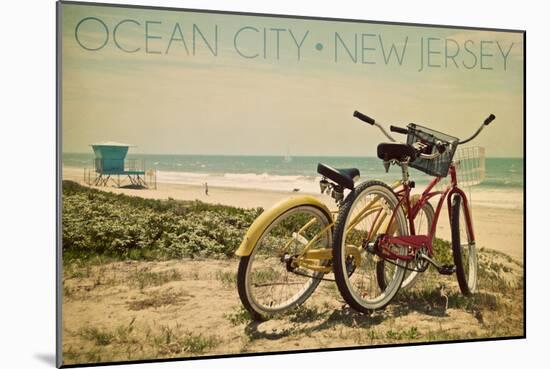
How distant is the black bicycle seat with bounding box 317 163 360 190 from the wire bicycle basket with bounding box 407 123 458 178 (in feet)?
1.76

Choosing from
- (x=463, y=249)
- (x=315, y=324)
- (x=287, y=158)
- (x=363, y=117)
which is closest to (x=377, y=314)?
(x=315, y=324)

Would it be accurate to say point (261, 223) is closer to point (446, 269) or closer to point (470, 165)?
point (446, 269)

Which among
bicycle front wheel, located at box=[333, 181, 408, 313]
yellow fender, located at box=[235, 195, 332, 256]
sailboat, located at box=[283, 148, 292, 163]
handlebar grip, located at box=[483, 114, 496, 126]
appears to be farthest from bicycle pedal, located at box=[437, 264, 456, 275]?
sailboat, located at box=[283, 148, 292, 163]

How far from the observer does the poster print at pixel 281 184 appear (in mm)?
5738

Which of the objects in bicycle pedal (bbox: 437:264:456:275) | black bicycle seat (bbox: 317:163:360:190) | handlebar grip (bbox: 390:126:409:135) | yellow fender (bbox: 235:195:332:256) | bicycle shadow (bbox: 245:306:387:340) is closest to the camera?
yellow fender (bbox: 235:195:332:256)

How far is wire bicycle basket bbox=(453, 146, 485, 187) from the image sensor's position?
6648mm

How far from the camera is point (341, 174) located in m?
6.13

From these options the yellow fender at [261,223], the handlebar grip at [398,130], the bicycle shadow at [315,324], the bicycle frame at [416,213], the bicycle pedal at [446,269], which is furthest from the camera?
the bicycle pedal at [446,269]

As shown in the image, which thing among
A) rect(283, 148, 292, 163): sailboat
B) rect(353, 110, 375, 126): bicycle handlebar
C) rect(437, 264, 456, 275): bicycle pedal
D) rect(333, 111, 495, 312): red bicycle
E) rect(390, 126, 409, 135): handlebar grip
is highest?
rect(353, 110, 375, 126): bicycle handlebar

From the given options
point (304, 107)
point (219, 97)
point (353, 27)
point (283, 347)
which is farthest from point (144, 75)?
point (283, 347)

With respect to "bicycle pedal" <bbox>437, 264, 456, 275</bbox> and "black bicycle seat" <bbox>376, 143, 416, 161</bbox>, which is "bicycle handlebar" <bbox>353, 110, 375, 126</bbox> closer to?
"black bicycle seat" <bbox>376, 143, 416, 161</bbox>

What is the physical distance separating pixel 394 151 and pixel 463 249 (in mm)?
989

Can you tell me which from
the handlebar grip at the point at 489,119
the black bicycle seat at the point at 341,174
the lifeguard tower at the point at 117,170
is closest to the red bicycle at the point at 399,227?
the handlebar grip at the point at 489,119

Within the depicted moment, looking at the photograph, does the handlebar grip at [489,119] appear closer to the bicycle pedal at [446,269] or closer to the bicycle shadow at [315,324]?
the bicycle pedal at [446,269]
